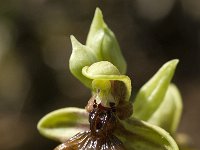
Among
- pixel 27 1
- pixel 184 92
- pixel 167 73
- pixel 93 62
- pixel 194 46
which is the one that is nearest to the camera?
pixel 93 62

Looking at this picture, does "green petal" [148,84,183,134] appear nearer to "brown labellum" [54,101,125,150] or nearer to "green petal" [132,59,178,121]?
"green petal" [132,59,178,121]

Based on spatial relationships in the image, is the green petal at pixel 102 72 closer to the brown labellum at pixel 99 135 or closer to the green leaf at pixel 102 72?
the green leaf at pixel 102 72

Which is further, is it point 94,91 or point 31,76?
point 31,76

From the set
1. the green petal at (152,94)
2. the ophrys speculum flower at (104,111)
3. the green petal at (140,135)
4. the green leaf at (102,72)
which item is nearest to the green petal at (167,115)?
the green petal at (152,94)

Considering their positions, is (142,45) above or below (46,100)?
above

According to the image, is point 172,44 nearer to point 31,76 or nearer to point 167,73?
point 31,76

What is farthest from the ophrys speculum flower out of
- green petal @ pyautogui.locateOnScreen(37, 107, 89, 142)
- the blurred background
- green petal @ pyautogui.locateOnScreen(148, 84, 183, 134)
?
the blurred background

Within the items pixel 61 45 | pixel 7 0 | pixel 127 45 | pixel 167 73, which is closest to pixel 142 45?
pixel 127 45
